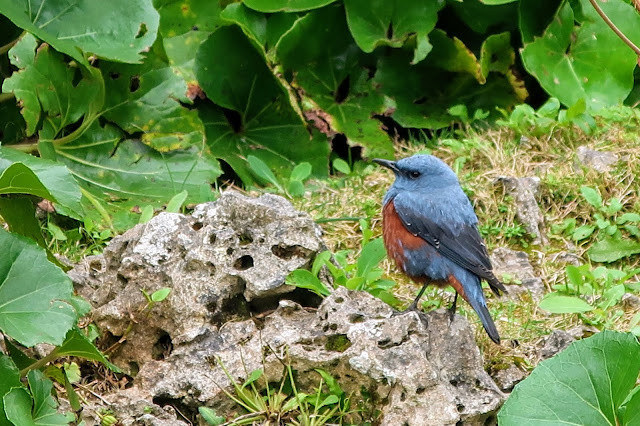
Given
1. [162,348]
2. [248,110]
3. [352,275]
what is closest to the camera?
[162,348]

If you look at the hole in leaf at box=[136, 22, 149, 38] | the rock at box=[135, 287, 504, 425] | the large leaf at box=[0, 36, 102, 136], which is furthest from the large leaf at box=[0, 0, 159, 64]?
the rock at box=[135, 287, 504, 425]

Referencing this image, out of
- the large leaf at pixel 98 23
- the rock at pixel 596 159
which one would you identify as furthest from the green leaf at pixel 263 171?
the rock at pixel 596 159

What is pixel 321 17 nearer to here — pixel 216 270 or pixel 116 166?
pixel 116 166

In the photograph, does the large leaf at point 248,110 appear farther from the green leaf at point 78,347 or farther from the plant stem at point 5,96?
the green leaf at point 78,347

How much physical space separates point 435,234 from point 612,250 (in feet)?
4.09

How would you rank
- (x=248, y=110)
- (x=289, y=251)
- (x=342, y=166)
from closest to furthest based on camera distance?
(x=289, y=251) → (x=342, y=166) → (x=248, y=110)

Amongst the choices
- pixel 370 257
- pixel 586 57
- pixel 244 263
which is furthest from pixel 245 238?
pixel 586 57

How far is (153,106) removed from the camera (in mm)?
5402

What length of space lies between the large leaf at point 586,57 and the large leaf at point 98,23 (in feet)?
8.96

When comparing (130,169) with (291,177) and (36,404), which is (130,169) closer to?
(291,177)

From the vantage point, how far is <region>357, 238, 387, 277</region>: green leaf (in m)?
4.05

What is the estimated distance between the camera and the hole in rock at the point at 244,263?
3.70 m

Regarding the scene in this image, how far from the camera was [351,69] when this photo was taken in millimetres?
6527

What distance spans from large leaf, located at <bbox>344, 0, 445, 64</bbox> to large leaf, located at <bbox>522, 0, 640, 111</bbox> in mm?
695
